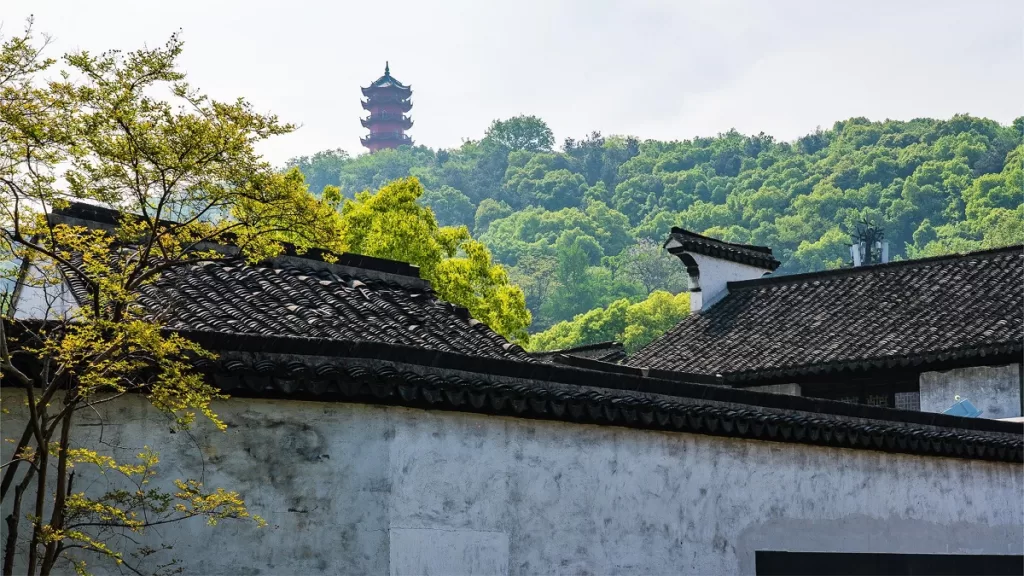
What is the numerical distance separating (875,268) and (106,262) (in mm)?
21122

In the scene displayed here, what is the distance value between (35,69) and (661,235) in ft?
339

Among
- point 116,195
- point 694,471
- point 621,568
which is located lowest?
point 621,568

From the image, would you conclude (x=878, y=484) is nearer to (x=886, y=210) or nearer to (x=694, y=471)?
(x=694, y=471)

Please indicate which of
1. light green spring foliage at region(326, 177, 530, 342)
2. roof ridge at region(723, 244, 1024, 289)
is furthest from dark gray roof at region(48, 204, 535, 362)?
light green spring foliage at region(326, 177, 530, 342)

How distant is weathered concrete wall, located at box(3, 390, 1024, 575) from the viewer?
36.3ft

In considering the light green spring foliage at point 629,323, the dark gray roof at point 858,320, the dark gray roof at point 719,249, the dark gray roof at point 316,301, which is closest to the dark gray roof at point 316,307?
the dark gray roof at point 316,301

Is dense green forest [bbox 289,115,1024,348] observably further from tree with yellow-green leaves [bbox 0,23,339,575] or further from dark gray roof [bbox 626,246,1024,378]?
tree with yellow-green leaves [bbox 0,23,339,575]

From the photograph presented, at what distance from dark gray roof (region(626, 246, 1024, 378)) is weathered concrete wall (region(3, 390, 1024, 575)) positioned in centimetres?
939

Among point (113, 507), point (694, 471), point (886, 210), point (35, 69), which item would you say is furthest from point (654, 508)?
point (886, 210)

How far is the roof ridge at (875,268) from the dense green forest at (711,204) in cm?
4278

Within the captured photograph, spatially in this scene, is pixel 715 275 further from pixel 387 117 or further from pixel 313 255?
pixel 387 117

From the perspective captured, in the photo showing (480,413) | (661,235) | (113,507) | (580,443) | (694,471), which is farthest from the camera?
(661,235)

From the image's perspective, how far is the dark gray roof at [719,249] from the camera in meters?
31.0

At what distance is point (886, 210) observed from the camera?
10150 centimetres
